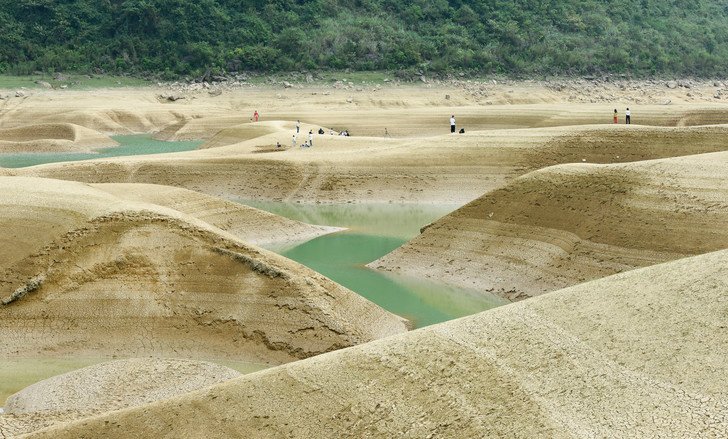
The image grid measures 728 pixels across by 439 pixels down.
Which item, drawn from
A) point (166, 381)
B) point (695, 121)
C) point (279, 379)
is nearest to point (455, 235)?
point (166, 381)

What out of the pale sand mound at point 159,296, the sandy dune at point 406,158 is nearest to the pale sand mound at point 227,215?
the sandy dune at point 406,158

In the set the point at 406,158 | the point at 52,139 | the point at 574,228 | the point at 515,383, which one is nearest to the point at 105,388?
the point at 515,383

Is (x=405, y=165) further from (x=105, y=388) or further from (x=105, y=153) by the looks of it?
(x=105, y=153)

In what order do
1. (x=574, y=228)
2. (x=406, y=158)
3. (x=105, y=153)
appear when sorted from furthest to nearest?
(x=105, y=153)
(x=406, y=158)
(x=574, y=228)

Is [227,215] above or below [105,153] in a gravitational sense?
above

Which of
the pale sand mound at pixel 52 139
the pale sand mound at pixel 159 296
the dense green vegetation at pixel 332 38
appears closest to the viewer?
Answer: the pale sand mound at pixel 159 296

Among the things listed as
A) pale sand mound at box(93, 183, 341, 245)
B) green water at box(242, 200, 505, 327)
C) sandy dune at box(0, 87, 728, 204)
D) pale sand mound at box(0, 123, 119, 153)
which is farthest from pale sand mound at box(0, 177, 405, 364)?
pale sand mound at box(0, 123, 119, 153)

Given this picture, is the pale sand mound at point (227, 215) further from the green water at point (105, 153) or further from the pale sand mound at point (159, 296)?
the green water at point (105, 153)
